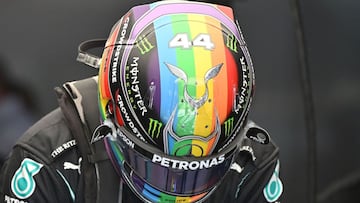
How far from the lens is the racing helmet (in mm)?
1354

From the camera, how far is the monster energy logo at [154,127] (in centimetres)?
136

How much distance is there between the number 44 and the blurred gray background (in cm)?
65

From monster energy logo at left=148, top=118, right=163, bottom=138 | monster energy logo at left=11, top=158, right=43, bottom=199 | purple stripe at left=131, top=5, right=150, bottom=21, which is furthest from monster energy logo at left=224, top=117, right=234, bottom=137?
monster energy logo at left=11, top=158, right=43, bottom=199

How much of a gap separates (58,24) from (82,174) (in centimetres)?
55

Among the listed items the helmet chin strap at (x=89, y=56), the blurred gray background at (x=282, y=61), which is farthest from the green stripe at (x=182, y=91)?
the blurred gray background at (x=282, y=61)

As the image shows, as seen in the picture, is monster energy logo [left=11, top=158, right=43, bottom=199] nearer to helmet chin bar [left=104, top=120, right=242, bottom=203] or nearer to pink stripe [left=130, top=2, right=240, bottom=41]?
helmet chin bar [left=104, top=120, right=242, bottom=203]

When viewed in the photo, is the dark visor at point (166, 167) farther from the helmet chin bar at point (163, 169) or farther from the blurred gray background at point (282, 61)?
the blurred gray background at point (282, 61)

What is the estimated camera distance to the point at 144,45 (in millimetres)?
1386

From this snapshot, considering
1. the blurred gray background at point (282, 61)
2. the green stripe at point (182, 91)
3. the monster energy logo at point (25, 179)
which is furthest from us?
the blurred gray background at point (282, 61)

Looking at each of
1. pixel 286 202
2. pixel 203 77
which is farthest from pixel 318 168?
pixel 203 77

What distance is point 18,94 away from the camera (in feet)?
6.61

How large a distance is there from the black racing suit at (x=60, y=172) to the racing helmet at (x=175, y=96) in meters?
0.09

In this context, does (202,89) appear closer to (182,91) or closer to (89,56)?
(182,91)

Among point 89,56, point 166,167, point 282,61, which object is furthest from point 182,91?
point 282,61
